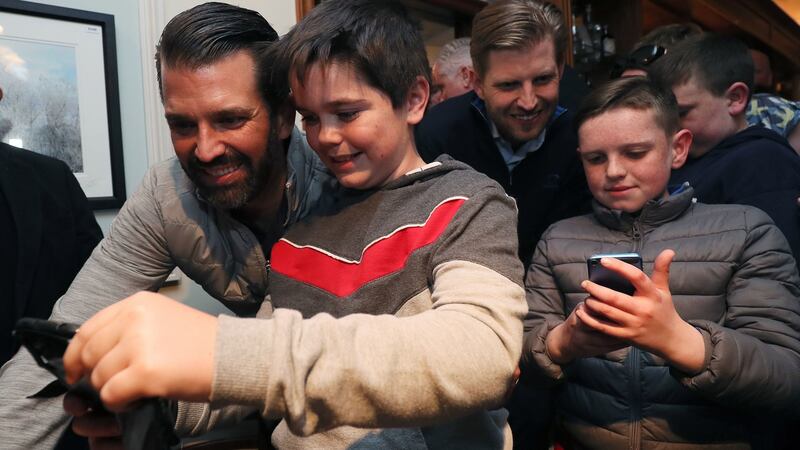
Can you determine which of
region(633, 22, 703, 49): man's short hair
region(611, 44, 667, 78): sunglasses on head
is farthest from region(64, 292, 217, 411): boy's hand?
region(633, 22, 703, 49): man's short hair

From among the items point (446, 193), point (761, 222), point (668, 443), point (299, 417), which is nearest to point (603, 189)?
point (761, 222)

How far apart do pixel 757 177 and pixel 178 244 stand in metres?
1.52

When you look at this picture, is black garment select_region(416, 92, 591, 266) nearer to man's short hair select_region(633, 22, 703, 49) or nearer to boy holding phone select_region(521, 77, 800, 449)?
boy holding phone select_region(521, 77, 800, 449)

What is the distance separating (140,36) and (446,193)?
163 cm

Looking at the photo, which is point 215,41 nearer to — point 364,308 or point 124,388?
point 364,308

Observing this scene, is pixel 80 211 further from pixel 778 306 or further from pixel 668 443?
pixel 778 306

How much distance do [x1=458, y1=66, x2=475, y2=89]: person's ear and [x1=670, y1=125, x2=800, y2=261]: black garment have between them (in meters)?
1.37

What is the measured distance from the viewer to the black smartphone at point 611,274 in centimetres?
103

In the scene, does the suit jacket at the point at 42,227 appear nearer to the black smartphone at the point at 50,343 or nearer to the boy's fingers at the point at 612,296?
the black smartphone at the point at 50,343

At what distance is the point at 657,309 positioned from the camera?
106 centimetres

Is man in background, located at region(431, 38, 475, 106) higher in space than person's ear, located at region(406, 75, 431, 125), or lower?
higher

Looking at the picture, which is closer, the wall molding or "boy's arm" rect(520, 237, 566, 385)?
"boy's arm" rect(520, 237, 566, 385)

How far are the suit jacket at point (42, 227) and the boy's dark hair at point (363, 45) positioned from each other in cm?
91

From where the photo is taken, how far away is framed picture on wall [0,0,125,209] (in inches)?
72.2
